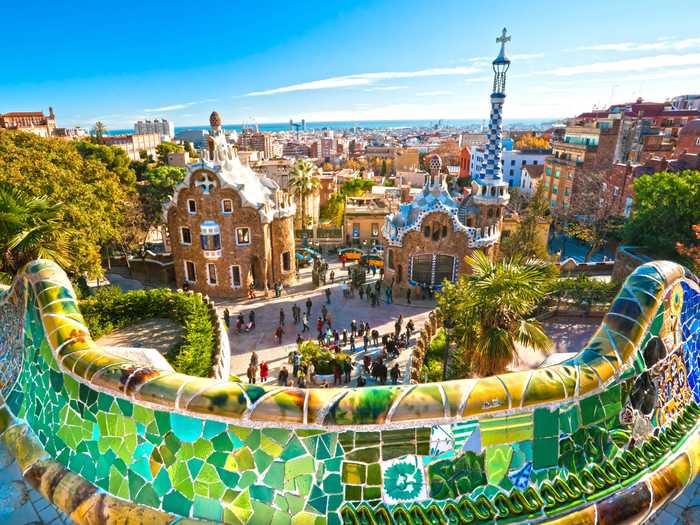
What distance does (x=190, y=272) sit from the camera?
1156 inches

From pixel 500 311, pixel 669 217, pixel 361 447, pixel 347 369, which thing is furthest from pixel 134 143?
pixel 361 447

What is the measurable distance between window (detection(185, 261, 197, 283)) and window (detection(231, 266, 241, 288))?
99.6 inches

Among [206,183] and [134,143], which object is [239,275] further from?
[134,143]

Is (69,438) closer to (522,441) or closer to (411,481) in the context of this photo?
(411,481)

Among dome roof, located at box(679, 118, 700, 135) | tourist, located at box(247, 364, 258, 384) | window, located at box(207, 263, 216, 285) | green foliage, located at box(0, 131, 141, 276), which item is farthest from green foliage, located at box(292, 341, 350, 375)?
dome roof, located at box(679, 118, 700, 135)

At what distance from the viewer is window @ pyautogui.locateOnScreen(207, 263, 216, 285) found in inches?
1129

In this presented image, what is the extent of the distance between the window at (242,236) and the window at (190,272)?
352cm

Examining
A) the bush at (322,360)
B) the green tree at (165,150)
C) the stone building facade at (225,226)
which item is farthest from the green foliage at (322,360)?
the green tree at (165,150)

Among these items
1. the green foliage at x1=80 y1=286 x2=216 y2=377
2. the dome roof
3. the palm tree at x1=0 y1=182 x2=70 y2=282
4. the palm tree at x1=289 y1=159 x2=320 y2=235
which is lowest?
the green foliage at x1=80 y1=286 x2=216 y2=377

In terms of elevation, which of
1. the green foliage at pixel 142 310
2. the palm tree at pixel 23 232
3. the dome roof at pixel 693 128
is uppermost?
the dome roof at pixel 693 128

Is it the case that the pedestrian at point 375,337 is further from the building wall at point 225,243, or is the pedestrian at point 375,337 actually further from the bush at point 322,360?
the building wall at point 225,243

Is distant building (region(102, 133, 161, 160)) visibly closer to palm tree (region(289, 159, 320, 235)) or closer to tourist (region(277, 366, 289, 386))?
palm tree (region(289, 159, 320, 235))

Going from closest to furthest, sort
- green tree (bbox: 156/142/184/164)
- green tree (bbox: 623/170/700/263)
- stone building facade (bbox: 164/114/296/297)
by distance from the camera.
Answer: green tree (bbox: 623/170/700/263) < stone building facade (bbox: 164/114/296/297) < green tree (bbox: 156/142/184/164)

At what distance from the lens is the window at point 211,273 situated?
28.7 m
